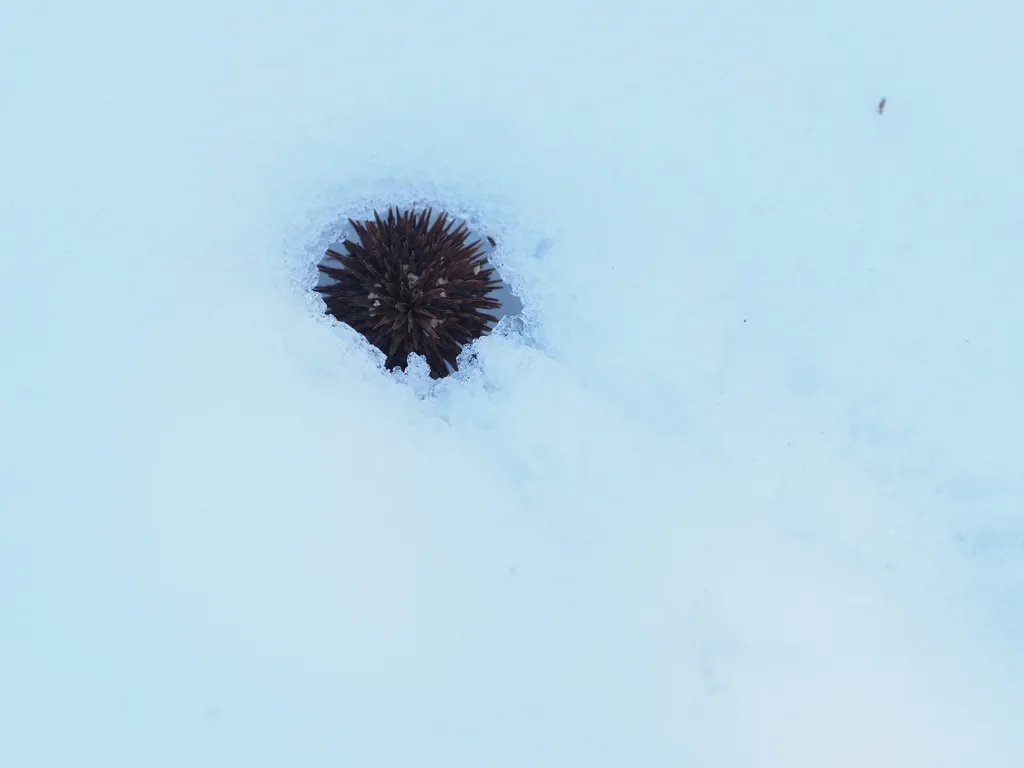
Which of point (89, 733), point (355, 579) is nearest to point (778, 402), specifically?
point (355, 579)

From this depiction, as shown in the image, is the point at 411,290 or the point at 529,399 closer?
the point at 411,290

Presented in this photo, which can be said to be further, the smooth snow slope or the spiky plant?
the smooth snow slope

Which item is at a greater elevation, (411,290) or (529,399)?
(529,399)

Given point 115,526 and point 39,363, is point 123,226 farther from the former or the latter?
point 115,526
